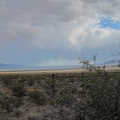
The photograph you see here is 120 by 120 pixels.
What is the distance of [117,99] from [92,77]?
97 cm

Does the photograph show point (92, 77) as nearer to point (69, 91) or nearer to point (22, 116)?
point (69, 91)

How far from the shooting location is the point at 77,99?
10.9 meters

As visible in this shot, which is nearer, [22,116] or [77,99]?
[77,99]

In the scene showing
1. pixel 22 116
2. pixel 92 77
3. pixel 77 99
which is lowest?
pixel 22 116

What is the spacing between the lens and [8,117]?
15.2 meters

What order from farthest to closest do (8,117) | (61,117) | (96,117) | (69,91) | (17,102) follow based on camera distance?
(17,102)
(8,117)
(61,117)
(69,91)
(96,117)

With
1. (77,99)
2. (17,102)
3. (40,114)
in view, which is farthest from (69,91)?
(17,102)

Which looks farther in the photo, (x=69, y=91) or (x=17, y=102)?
(x=17, y=102)

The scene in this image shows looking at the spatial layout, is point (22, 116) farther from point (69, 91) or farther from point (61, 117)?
point (69, 91)

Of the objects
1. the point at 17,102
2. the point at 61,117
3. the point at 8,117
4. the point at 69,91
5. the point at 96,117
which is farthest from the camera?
the point at 17,102

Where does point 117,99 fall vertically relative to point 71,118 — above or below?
above

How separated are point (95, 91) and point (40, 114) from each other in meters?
6.13

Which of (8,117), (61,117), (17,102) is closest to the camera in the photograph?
(61,117)

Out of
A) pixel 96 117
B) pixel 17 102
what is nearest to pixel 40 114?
pixel 17 102
